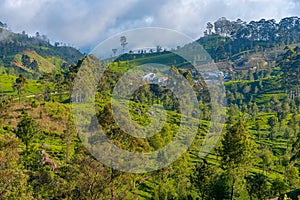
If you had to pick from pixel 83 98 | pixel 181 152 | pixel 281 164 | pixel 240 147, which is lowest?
pixel 281 164

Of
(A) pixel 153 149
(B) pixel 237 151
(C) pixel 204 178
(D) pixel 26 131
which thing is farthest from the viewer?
(A) pixel 153 149

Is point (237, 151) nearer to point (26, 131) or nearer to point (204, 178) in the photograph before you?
point (204, 178)

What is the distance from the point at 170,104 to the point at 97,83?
92.0ft

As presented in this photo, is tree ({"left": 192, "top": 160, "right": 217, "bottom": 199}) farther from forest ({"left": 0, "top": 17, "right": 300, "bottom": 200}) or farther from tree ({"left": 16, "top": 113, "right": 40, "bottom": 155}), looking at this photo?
tree ({"left": 16, "top": 113, "right": 40, "bottom": 155})

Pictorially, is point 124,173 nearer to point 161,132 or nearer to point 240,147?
point 240,147

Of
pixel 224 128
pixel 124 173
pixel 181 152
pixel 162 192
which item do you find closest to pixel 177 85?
pixel 224 128

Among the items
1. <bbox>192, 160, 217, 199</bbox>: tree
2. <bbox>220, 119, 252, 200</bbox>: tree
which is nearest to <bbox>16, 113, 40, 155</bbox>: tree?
<bbox>192, 160, 217, 199</bbox>: tree

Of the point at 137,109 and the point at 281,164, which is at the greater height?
the point at 137,109

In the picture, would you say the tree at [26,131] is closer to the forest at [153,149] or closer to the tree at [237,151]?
the forest at [153,149]

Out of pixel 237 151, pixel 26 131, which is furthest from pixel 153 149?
pixel 26 131

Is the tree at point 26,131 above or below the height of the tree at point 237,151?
above

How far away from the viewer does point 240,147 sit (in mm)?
36125

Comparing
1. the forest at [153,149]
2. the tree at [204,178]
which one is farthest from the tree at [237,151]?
the tree at [204,178]

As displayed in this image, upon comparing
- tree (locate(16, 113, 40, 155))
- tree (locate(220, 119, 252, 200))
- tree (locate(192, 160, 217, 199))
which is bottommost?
tree (locate(192, 160, 217, 199))
